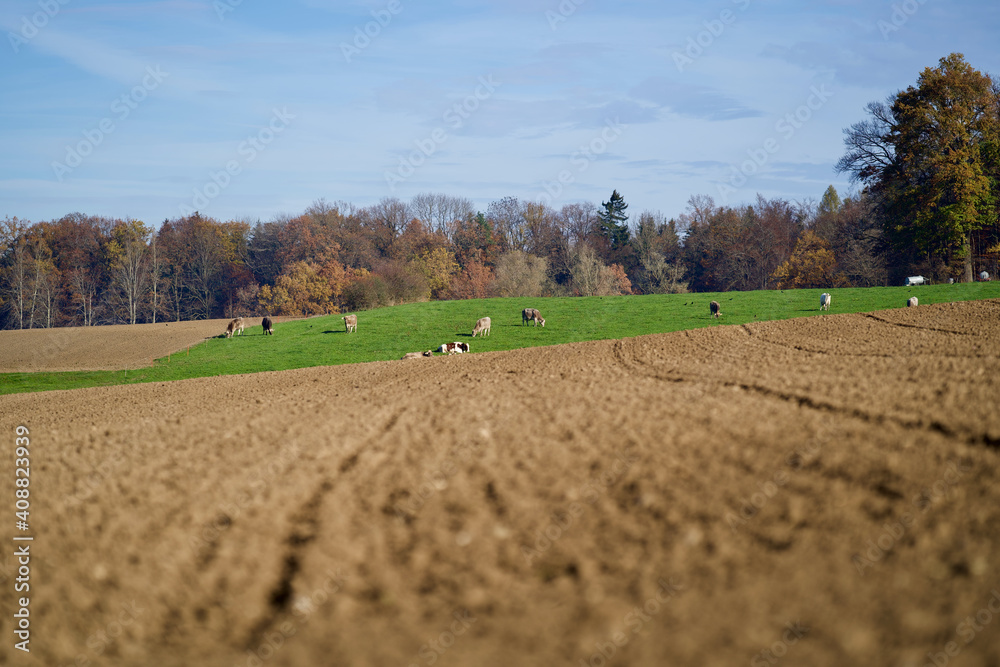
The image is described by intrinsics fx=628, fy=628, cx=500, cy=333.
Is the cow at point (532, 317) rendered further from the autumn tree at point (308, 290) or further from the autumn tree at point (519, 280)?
the autumn tree at point (308, 290)

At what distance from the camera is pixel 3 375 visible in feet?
99.5

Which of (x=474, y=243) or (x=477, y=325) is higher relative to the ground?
(x=474, y=243)

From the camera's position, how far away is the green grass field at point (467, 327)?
94.3 ft

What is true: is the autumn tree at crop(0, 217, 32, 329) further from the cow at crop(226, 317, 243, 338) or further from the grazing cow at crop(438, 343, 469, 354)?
the grazing cow at crop(438, 343, 469, 354)

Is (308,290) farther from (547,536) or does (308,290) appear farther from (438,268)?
(547,536)

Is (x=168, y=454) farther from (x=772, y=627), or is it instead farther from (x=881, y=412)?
(x=881, y=412)

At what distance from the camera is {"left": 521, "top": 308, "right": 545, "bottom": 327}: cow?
33844mm

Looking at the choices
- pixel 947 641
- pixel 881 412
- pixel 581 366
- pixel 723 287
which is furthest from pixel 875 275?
pixel 947 641

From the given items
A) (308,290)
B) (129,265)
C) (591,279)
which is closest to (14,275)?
(129,265)

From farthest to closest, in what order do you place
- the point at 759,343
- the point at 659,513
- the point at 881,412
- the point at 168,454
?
the point at 759,343 < the point at 168,454 < the point at 881,412 < the point at 659,513

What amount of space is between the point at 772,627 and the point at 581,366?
993 cm

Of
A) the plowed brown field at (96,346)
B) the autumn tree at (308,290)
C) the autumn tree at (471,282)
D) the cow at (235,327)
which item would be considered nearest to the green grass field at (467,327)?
the cow at (235,327)

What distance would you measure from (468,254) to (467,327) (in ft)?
157

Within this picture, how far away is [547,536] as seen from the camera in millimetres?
4535
